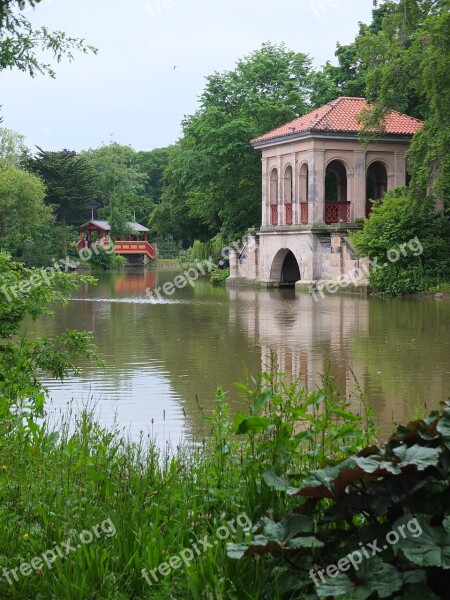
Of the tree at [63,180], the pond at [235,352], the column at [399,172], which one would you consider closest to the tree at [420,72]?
the pond at [235,352]

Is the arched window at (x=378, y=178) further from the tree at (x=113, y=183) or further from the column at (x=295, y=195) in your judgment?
the tree at (x=113, y=183)

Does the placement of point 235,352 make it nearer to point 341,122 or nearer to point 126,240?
point 341,122

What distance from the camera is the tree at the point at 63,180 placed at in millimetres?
77562

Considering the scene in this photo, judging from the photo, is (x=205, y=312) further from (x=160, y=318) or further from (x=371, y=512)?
(x=371, y=512)

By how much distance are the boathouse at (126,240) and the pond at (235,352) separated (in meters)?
55.8

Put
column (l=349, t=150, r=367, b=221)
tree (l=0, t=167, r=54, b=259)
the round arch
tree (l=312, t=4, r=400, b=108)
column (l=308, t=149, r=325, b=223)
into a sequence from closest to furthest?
column (l=308, t=149, r=325, b=223) → column (l=349, t=150, r=367, b=221) → the round arch → tree (l=312, t=4, r=400, b=108) → tree (l=0, t=167, r=54, b=259)

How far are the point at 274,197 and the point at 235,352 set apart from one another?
29476mm

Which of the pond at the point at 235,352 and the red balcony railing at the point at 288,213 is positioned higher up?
the red balcony railing at the point at 288,213

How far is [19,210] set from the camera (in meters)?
65.0

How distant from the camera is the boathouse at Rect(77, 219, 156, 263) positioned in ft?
296

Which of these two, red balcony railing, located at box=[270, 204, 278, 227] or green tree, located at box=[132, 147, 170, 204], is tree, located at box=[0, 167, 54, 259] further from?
green tree, located at box=[132, 147, 170, 204]

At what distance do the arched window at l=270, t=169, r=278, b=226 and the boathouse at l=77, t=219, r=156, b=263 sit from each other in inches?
1716

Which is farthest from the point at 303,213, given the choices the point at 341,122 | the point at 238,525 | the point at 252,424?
the point at 238,525

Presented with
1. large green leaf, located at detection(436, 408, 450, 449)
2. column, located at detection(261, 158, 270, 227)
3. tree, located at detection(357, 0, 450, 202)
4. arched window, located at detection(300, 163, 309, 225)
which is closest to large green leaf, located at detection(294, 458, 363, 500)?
large green leaf, located at detection(436, 408, 450, 449)
